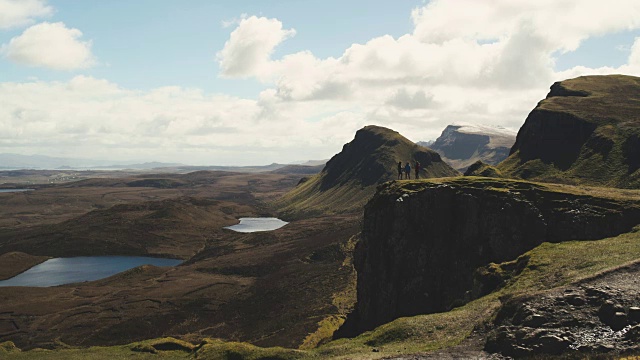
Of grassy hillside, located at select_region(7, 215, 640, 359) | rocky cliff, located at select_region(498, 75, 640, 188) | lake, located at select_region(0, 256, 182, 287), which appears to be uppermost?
rocky cliff, located at select_region(498, 75, 640, 188)

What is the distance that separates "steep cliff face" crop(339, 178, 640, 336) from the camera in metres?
68.6

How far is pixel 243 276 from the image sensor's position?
152000mm

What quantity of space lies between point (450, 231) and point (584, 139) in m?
86.9

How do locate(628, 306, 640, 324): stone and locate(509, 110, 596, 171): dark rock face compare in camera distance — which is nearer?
locate(628, 306, 640, 324): stone

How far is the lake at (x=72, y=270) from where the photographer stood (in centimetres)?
16141

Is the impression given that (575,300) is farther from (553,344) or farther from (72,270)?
(72,270)

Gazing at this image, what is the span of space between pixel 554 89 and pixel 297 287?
14624cm

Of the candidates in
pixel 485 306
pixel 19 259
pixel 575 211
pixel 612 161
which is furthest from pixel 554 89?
pixel 19 259

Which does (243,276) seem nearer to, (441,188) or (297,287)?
(297,287)

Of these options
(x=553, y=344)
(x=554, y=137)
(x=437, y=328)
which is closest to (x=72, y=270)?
(x=437, y=328)

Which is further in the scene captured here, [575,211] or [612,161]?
Answer: [612,161]

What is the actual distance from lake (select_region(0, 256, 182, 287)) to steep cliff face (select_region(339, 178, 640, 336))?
12502cm

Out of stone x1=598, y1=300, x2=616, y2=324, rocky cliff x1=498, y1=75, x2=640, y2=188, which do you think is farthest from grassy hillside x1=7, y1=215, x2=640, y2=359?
rocky cliff x1=498, y1=75, x2=640, y2=188

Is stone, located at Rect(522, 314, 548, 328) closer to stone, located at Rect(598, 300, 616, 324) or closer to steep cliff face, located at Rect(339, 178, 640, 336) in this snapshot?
stone, located at Rect(598, 300, 616, 324)
